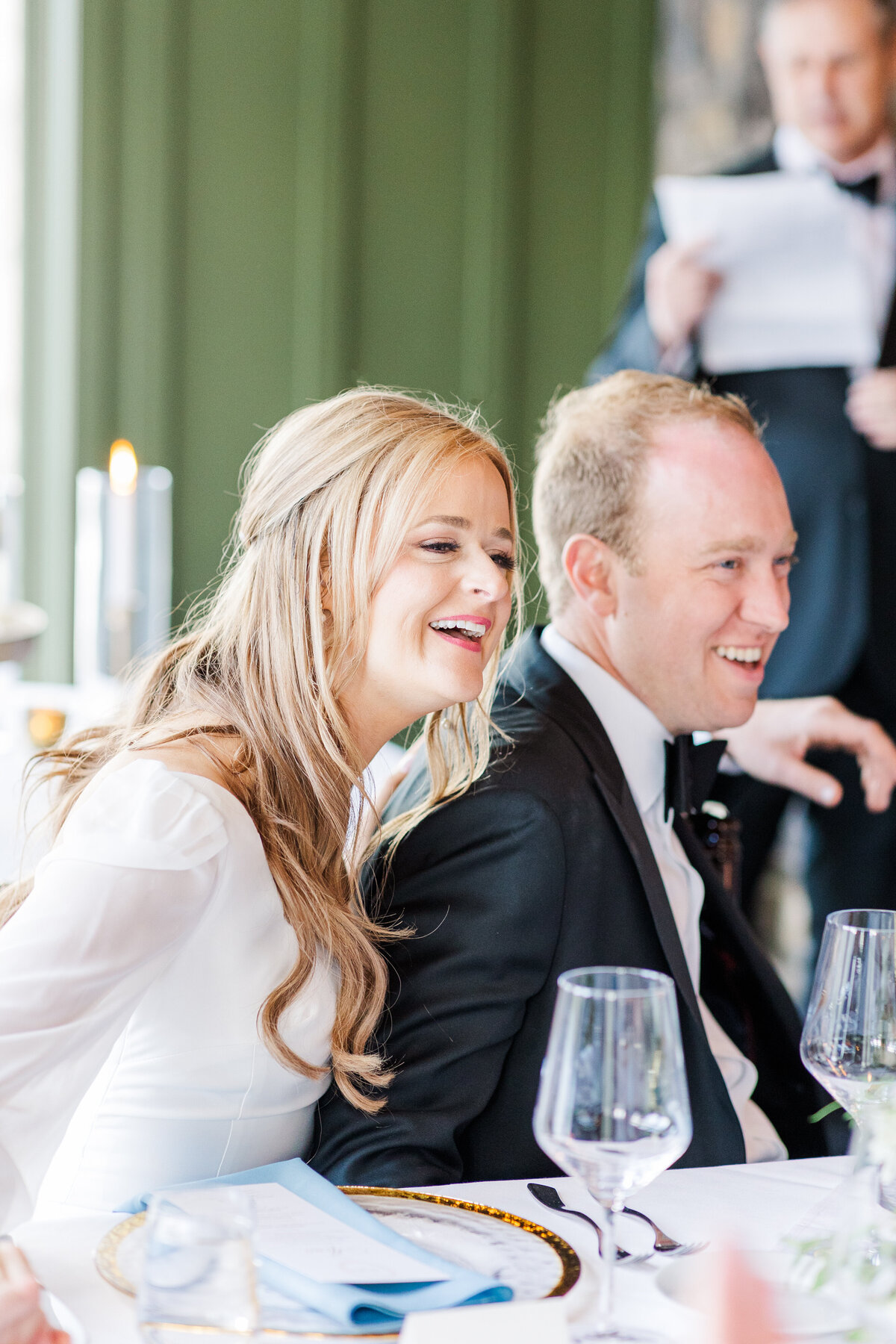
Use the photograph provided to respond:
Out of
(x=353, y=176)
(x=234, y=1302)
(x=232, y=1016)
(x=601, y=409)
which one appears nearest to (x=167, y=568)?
(x=353, y=176)

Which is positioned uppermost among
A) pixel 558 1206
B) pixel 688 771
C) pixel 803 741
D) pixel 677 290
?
pixel 677 290

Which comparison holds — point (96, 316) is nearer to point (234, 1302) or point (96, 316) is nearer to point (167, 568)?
point (167, 568)

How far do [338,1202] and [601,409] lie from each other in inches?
46.7

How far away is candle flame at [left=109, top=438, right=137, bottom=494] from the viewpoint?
2.65m

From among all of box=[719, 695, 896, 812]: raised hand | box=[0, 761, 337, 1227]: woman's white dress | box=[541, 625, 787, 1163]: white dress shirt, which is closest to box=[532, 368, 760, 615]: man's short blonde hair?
Answer: box=[541, 625, 787, 1163]: white dress shirt

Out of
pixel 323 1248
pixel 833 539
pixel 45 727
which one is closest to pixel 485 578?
pixel 323 1248

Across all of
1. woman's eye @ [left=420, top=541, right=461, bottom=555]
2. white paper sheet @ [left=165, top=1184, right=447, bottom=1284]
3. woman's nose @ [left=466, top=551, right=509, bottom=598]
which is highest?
woman's eye @ [left=420, top=541, right=461, bottom=555]

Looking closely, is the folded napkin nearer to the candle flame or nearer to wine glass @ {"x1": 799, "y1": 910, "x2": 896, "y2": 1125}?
wine glass @ {"x1": 799, "y1": 910, "x2": 896, "y2": 1125}

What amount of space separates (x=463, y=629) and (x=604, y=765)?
0.84ft

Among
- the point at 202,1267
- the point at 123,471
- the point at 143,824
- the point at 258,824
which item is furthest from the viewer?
the point at 123,471

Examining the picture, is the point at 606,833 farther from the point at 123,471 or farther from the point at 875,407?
the point at 875,407

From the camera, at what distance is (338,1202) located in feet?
3.33

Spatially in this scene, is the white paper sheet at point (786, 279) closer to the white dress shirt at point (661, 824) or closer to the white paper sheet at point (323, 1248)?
the white dress shirt at point (661, 824)

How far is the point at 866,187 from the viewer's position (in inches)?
114
